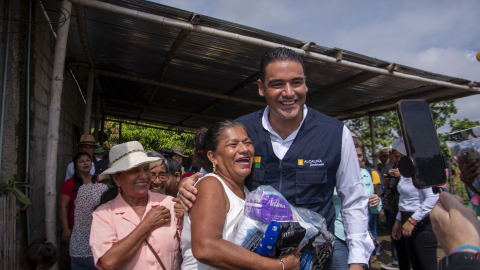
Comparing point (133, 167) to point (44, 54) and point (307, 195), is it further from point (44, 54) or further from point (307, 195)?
point (44, 54)

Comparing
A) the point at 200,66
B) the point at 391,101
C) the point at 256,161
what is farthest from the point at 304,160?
the point at 391,101

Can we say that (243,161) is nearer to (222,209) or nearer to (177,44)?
(222,209)

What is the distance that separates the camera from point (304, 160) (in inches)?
73.6

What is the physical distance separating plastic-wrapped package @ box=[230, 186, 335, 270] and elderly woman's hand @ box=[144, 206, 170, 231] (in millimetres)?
851

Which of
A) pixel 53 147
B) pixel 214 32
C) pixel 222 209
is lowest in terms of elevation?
pixel 222 209

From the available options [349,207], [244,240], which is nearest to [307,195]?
[349,207]

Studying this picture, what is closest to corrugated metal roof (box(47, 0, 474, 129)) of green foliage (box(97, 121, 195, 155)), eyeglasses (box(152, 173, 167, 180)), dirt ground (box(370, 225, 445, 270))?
eyeglasses (box(152, 173, 167, 180))

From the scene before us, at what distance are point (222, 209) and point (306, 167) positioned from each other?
61 centimetres

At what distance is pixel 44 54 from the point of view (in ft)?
14.1

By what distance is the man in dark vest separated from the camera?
1847mm

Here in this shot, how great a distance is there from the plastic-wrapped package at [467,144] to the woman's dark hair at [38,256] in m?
3.25

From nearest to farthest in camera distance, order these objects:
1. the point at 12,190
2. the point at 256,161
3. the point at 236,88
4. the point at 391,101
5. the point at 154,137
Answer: the point at 256,161, the point at 12,190, the point at 236,88, the point at 391,101, the point at 154,137

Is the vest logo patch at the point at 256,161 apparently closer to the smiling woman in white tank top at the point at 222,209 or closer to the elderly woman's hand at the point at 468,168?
the smiling woman in white tank top at the point at 222,209

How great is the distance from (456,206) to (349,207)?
744 mm
